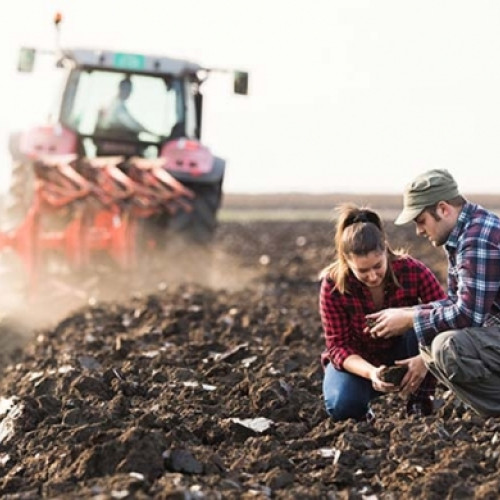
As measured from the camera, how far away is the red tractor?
1085 centimetres

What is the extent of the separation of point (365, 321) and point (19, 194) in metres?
7.27

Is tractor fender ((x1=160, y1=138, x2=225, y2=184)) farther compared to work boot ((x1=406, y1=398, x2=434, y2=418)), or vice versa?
tractor fender ((x1=160, y1=138, x2=225, y2=184))

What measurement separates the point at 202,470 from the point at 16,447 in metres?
1.12

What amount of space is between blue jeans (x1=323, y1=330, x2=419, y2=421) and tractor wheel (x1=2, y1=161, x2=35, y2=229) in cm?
670

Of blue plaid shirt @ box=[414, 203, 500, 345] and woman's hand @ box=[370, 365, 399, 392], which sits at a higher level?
blue plaid shirt @ box=[414, 203, 500, 345]

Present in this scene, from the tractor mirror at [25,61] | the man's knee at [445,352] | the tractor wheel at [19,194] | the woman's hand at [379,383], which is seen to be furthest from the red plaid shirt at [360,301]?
the tractor mirror at [25,61]

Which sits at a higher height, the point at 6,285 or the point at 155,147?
the point at 155,147

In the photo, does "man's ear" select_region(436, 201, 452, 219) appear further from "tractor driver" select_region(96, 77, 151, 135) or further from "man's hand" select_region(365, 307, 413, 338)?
"tractor driver" select_region(96, 77, 151, 135)

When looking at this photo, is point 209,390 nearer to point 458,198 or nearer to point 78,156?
point 458,198

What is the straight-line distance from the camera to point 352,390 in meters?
5.43

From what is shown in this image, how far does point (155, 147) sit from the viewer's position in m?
12.4

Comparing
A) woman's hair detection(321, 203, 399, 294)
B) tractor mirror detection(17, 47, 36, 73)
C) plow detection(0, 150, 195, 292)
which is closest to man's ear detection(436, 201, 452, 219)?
woman's hair detection(321, 203, 399, 294)

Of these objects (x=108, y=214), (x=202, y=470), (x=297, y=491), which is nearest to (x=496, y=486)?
(x=297, y=491)

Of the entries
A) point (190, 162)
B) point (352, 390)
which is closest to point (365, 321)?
point (352, 390)
